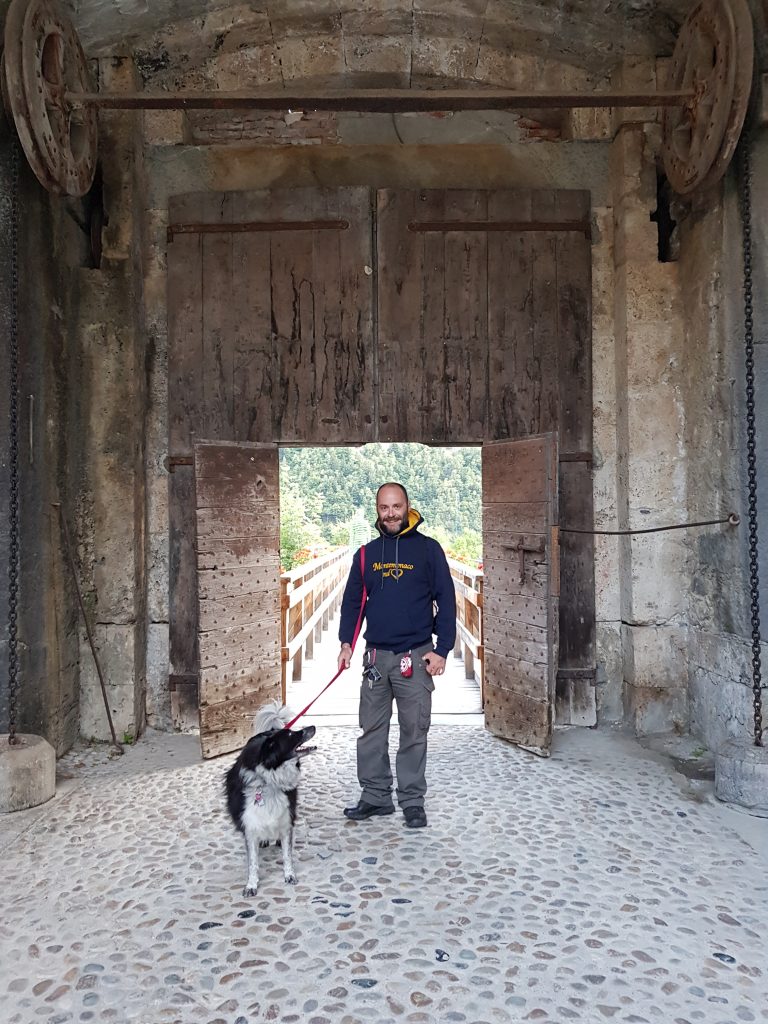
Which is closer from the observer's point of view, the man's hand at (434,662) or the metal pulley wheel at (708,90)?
the man's hand at (434,662)

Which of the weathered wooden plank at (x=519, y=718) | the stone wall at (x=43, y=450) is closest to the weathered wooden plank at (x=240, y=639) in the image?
the stone wall at (x=43, y=450)

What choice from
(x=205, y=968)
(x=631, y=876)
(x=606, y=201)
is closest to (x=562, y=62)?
(x=606, y=201)

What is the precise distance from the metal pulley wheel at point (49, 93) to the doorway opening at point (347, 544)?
365 centimetres

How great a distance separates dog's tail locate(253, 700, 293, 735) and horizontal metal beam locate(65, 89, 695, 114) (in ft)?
10.5

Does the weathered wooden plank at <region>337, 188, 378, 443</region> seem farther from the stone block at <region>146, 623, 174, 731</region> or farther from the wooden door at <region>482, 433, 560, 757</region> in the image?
the stone block at <region>146, 623, 174, 731</region>

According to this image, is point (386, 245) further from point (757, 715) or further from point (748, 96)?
point (757, 715)

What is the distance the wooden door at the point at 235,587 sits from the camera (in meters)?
4.73

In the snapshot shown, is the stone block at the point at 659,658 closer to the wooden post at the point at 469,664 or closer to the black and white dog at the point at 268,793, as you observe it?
the black and white dog at the point at 268,793

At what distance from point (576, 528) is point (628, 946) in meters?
3.06

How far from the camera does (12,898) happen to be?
291 centimetres

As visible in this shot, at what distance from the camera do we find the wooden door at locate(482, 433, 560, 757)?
4609mm

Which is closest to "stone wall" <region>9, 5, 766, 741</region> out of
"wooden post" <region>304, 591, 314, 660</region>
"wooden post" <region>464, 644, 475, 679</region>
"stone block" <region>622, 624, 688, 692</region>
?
"stone block" <region>622, 624, 688, 692</region>

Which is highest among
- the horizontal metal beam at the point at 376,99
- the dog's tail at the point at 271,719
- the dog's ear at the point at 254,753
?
the horizontal metal beam at the point at 376,99

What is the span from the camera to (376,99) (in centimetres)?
400
